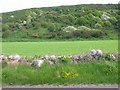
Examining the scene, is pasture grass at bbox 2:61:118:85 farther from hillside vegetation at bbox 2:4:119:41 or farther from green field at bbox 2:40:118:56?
hillside vegetation at bbox 2:4:119:41

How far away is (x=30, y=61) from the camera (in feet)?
34.3

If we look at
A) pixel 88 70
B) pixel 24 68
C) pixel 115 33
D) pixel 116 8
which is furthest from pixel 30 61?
pixel 116 8

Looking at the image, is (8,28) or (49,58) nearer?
(49,58)

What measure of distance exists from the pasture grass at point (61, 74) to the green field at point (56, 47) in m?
0.85

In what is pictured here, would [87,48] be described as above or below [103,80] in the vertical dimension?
above

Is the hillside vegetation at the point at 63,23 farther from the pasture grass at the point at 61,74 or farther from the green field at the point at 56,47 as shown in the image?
the pasture grass at the point at 61,74

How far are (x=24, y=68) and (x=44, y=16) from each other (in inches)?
145

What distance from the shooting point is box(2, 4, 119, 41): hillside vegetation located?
12.7 m

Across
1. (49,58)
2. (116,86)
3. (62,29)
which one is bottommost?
(116,86)

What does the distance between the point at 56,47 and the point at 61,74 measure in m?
1.60

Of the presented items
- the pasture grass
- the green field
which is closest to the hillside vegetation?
the green field

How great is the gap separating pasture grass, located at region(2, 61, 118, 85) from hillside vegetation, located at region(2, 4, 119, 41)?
2290mm

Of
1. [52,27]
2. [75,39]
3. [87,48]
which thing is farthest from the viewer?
[52,27]

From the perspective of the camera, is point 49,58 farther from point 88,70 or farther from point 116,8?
point 116,8
